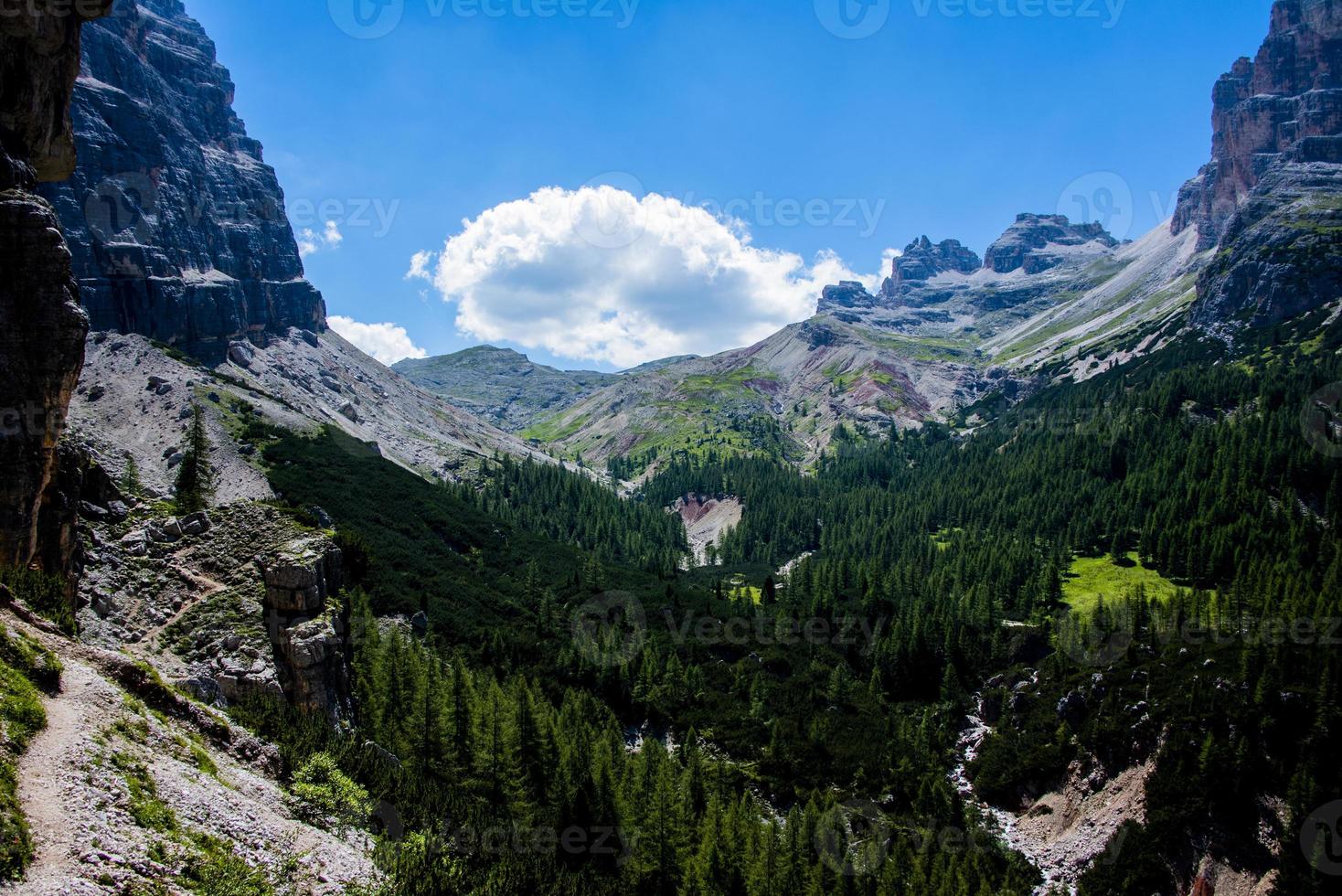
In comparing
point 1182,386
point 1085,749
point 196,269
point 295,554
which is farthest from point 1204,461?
point 196,269

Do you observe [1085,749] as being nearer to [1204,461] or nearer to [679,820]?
[679,820]

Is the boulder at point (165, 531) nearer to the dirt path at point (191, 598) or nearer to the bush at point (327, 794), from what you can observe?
the dirt path at point (191, 598)

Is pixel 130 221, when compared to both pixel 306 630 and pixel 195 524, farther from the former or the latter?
pixel 306 630

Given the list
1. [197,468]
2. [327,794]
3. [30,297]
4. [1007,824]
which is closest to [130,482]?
[197,468]

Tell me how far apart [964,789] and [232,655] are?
7287 centimetres

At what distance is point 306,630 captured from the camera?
148 ft

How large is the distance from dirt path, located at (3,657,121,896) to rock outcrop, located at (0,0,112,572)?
12.5 m

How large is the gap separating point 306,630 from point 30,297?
78.1ft

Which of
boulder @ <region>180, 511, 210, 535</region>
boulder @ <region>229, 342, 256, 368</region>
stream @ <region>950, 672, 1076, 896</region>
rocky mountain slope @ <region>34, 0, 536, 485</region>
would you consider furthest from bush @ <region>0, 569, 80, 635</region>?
boulder @ <region>229, 342, 256, 368</region>

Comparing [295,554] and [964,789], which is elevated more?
[295,554]

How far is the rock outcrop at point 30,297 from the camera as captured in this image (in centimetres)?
3338

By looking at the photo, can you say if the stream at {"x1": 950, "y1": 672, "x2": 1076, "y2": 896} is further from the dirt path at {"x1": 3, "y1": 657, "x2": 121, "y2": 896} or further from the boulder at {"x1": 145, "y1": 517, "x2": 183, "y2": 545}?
the boulder at {"x1": 145, "y1": 517, "x2": 183, "y2": 545}

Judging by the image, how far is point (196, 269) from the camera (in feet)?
644

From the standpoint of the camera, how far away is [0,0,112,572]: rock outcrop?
109 ft
